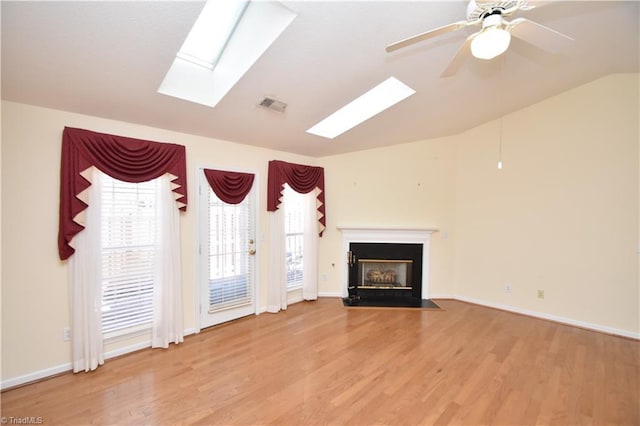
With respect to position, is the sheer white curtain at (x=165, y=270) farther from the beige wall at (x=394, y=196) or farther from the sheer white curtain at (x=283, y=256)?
the beige wall at (x=394, y=196)

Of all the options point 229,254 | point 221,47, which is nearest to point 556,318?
point 229,254

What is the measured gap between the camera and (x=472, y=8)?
5.04 feet

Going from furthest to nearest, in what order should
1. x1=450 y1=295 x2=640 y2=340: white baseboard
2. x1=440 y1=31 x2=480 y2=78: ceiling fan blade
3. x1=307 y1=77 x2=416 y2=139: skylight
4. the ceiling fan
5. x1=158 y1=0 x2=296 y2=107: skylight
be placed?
x1=450 y1=295 x2=640 y2=340: white baseboard → x1=307 y1=77 x2=416 y2=139: skylight → x1=158 y1=0 x2=296 y2=107: skylight → x1=440 y1=31 x2=480 y2=78: ceiling fan blade → the ceiling fan

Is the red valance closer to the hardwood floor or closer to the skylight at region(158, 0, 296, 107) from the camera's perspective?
the skylight at region(158, 0, 296, 107)

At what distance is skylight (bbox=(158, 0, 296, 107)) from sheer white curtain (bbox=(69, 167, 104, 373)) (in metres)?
1.21

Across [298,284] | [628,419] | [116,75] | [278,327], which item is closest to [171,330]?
[278,327]

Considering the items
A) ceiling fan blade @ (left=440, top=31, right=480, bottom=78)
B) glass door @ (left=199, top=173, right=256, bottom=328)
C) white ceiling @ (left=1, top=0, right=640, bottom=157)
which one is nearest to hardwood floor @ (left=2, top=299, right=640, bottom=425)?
glass door @ (left=199, top=173, right=256, bottom=328)

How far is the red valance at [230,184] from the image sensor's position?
3387 mm

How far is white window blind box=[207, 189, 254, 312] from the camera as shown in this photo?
349cm

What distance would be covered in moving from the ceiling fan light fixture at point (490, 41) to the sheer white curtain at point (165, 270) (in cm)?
301

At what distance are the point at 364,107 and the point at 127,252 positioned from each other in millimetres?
3357

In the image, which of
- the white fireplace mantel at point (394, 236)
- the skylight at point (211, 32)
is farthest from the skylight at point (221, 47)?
the white fireplace mantel at point (394, 236)

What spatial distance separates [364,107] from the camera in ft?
12.1

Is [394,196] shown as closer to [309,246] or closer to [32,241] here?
[309,246]
